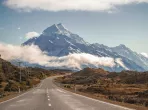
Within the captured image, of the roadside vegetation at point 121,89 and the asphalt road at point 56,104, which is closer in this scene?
the asphalt road at point 56,104

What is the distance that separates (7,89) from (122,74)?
244 ft

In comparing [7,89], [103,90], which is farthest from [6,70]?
[103,90]

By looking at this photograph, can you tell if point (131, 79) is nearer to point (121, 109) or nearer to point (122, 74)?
point (122, 74)

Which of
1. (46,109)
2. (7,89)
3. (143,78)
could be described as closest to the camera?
(46,109)

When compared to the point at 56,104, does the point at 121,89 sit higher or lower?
higher

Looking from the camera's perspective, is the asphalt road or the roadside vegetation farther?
the roadside vegetation

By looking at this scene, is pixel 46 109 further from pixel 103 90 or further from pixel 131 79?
pixel 131 79

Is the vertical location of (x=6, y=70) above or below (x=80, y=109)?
above

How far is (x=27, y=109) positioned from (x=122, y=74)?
415ft

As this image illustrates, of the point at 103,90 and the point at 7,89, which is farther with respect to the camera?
the point at 7,89

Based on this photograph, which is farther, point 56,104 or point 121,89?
point 121,89

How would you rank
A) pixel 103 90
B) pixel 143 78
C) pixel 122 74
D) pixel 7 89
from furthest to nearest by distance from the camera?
pixel 122 74 < pixel 143 78 < pixel 7 89 < pixel 103 90

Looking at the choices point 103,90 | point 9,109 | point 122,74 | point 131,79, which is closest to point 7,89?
point 103,90

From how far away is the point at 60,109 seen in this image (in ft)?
65.9
